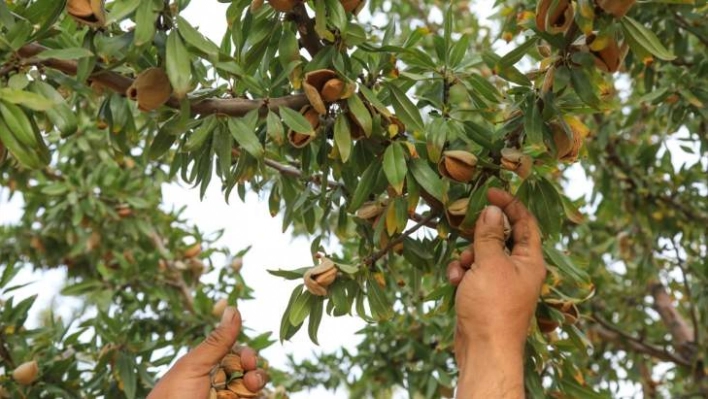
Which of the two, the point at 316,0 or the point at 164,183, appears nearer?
the point at 316,0

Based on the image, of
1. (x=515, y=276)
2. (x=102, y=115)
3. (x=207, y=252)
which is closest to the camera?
(x=515, y=276)

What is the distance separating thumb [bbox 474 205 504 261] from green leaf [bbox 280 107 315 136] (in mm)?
283

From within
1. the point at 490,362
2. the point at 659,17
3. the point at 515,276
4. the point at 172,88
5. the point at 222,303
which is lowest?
the point at 490,362

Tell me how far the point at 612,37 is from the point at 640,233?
193 cm

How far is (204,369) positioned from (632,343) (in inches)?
73.7

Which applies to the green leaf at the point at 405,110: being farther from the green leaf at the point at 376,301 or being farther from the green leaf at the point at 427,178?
the green leaf at the point at 376,301

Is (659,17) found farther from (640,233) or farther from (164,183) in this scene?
(164,183)

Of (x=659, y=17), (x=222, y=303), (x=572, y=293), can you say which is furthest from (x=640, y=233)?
(x=222, y=303)

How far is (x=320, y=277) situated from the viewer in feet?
4.41

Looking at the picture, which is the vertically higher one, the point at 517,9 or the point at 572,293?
Result: the point at 517,9

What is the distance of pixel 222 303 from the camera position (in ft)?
8.30

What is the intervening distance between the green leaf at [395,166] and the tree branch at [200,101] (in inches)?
6.0

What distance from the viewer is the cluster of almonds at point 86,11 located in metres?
1.18

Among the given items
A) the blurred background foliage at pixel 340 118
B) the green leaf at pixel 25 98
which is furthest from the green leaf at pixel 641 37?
the green leaf at pixel 25 98
